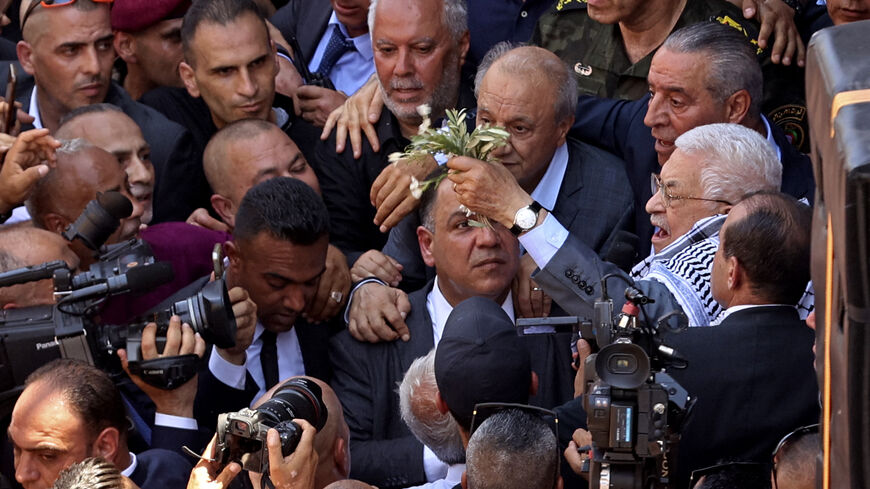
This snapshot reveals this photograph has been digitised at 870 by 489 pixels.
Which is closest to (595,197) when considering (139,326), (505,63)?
(505,63)

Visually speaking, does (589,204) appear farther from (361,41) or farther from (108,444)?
(108,444)

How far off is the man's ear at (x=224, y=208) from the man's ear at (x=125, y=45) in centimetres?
142

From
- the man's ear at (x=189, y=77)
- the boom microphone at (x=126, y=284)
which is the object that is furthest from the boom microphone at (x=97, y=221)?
the man's ear at (x=189, y=77)

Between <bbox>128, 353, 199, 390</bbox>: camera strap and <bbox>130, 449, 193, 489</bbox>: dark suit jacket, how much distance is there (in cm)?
29

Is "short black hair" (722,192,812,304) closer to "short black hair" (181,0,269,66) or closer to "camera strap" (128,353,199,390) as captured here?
"camera strap" (128,353,199,390)

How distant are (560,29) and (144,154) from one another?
2275 millimetres

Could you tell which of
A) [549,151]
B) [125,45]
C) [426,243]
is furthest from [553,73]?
[125,45]

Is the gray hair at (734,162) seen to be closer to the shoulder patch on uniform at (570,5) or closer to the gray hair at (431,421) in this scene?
the gray hair at (431,421)

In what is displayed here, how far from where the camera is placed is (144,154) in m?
A: 6.81

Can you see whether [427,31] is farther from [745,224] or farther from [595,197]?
[745,224]

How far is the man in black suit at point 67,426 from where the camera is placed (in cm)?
474

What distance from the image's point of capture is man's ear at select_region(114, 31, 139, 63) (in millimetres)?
7867

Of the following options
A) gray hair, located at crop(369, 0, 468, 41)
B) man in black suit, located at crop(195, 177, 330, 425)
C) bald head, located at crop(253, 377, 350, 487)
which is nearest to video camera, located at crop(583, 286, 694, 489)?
bald head, located at crop(253, 377, 350, 487)

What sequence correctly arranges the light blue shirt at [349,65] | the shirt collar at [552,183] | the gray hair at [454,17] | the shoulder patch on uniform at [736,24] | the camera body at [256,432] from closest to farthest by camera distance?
1. the camera body at [256,432]
2. the shirt collar at [552,183]
3. the shoulder patch on uniform at [736,24]
4. the gray hair at [454,17]
5. the light blue shirt at [349,65]
